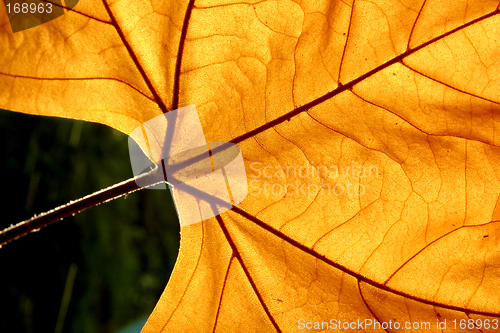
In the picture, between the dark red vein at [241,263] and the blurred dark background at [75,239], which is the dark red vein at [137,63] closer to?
the dark red vein at [241,263]

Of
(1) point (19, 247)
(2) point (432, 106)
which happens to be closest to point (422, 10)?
(2) point (432, 106)

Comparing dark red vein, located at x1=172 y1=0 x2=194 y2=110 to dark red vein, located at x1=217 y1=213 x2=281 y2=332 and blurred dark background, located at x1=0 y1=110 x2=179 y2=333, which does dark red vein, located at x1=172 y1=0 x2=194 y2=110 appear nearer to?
dark red vein, located at x1=217 y1=213 x2=281 y2=332

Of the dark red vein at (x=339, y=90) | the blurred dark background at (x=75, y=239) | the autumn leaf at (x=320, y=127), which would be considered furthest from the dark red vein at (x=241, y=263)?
the blurred dark background at (x=75, y=239)

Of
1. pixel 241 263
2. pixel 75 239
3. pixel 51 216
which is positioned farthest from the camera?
pixel 75 239

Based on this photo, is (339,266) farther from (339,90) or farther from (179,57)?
(179,57)

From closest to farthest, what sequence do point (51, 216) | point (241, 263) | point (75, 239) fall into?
point (51, 216)
point (241, 263)
point (75, 239)

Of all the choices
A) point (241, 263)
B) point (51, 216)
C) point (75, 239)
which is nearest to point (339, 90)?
point (241, 263)
